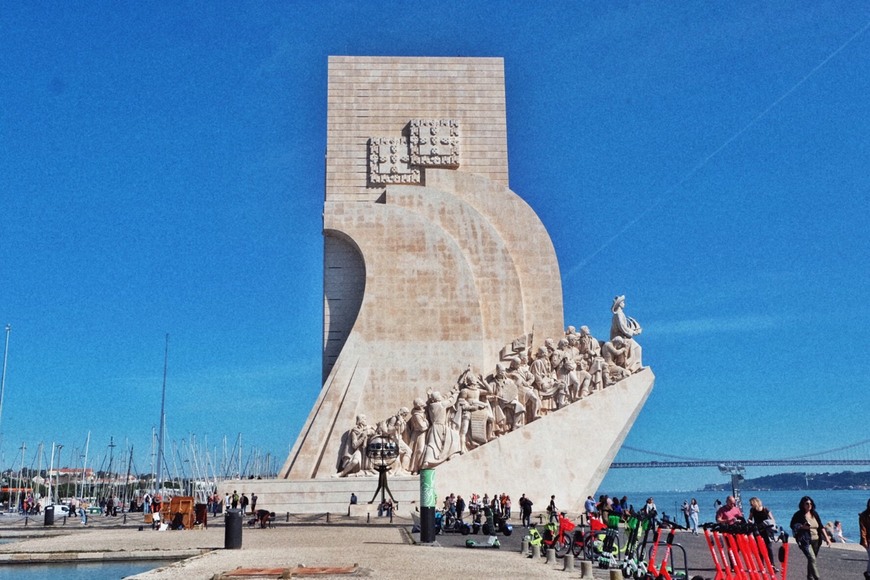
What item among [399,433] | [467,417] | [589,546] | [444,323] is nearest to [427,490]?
[589,546]

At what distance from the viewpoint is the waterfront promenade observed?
759cm

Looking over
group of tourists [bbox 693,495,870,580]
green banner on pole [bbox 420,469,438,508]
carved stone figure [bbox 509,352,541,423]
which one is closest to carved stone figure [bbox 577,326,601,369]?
carved stone figure [bbox 509,352,541,423]

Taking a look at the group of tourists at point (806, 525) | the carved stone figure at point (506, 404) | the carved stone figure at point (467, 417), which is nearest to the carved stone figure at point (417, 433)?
the carved stone figure at point (467, 417)

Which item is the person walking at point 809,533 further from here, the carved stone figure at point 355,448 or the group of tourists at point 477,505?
the carved stone figure at point 355,448

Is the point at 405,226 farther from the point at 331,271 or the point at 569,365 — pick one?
the point at 569,365

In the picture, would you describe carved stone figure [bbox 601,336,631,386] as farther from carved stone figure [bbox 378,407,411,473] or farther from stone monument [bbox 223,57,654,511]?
carved stone figure [bbox 378,407,411,473]

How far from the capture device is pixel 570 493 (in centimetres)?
1742

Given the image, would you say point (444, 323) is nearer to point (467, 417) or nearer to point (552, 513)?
point (467, 417)

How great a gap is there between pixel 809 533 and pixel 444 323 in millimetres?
13263

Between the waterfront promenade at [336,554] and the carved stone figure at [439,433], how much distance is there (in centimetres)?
420

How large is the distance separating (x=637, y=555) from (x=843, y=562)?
10.3 feet

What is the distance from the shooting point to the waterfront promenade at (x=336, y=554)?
24.9 feet

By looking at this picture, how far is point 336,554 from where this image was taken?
9.09 m

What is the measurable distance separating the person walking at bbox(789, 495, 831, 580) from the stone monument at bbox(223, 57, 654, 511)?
10468mm
